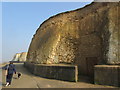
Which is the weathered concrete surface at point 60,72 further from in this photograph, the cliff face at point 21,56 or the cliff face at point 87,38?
the cliff face at point 21,56

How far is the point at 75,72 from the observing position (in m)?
7.76

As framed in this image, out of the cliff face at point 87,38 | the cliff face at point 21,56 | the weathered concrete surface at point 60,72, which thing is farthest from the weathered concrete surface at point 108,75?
the cliff face at point 21,56

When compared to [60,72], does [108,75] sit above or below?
above

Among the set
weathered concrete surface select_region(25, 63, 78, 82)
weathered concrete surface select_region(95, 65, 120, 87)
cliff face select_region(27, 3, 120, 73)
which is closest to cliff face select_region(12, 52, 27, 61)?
cliff face select_region(27, 3, 120, 73)

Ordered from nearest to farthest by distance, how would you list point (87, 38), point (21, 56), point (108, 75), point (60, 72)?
1. point (108, 75)
2. point (60, 72)
3. point (87, 38)
4. point (21, 56)

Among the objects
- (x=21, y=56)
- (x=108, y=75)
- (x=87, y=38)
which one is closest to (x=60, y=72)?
(x=108, y=75)

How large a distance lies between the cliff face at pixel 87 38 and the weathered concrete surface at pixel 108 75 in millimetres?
735

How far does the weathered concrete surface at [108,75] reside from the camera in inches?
245

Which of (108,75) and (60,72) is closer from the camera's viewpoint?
(108,75)

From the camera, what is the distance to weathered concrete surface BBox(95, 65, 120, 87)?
20.4 feet

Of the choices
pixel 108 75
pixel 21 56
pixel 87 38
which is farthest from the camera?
pixel 21 56

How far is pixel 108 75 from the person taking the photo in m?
6.49

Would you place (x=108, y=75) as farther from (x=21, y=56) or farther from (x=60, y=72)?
(x=21, y=56)

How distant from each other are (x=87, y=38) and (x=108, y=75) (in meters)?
3.81
